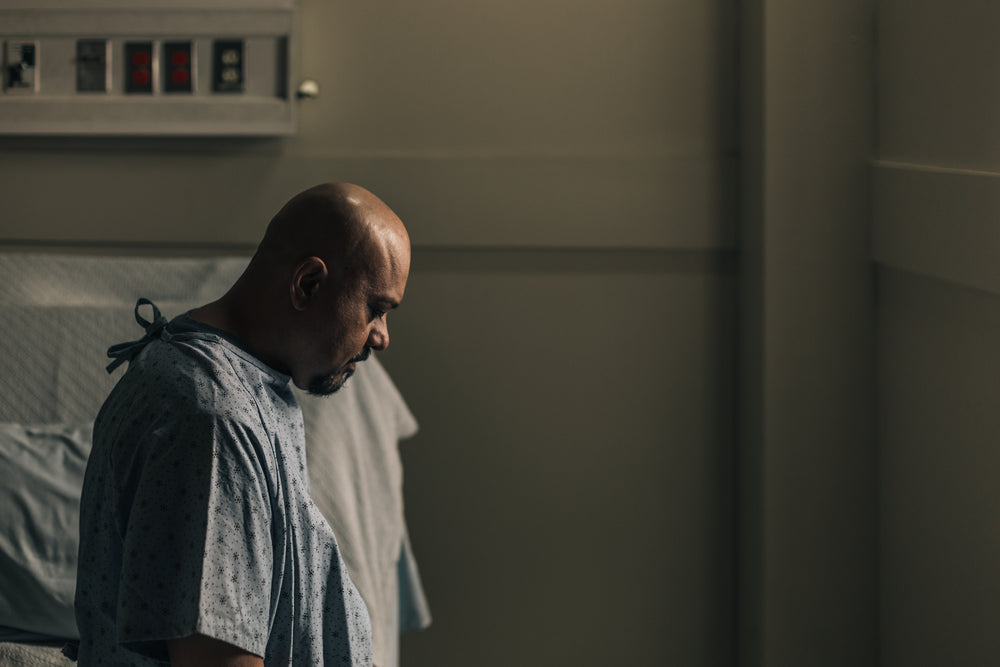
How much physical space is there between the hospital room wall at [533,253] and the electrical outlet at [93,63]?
0.13 m

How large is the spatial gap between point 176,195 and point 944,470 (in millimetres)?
1567

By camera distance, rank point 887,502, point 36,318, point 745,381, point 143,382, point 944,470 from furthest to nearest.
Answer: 1. point 745,381
2. point 887,502
3. point 36,318
4. point 944,470
5. point 143,382

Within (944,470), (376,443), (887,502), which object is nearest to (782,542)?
(887,502)

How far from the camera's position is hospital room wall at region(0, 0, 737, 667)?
2.04 meters

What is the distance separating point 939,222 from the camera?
1.55m

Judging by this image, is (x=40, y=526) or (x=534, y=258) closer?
(x=40, y=526)

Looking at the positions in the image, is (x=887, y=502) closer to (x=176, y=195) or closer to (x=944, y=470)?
(x=944, y=470)

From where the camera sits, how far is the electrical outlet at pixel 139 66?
1994 millimetres

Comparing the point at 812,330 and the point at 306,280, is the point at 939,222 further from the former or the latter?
the point at 306,280

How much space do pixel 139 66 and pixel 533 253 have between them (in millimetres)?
885

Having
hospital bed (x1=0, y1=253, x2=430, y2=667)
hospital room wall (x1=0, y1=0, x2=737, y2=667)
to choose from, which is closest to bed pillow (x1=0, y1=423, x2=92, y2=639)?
A: hospital bed (x1=0, y1=253, x2=430, y2=667)

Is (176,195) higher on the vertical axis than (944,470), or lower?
higher

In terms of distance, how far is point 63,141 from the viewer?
207 centimetres

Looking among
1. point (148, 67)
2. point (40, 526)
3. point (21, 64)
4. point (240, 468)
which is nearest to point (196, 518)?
point (240, 468)
